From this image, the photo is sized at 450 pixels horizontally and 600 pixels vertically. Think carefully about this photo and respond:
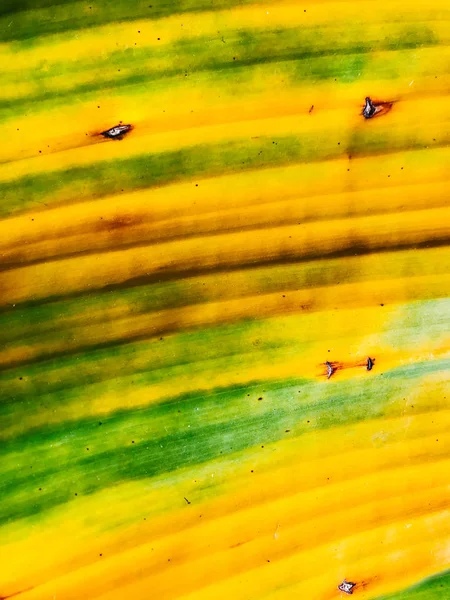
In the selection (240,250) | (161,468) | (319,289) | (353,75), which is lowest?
(161,468)

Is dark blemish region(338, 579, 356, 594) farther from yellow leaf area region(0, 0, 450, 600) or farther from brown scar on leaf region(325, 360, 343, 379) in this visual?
brown scar on leaf region(325, 360, 343, 379)

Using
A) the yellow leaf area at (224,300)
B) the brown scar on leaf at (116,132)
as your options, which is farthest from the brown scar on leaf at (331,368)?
the brown scar on leaf at (116,132)

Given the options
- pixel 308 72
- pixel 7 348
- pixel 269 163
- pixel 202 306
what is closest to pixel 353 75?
pixel 308 72

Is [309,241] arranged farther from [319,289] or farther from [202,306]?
[202,306]

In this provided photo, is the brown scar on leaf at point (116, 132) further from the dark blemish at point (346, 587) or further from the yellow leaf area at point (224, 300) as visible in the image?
the dark blemish at point (346, 587)

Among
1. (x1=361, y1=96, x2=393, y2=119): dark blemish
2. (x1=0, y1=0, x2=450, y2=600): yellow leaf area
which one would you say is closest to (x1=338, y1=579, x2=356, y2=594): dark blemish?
(x1=0, y1=0, x2=450, y2=600): yellow leaf area

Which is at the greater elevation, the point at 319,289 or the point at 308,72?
the point at 308,72
